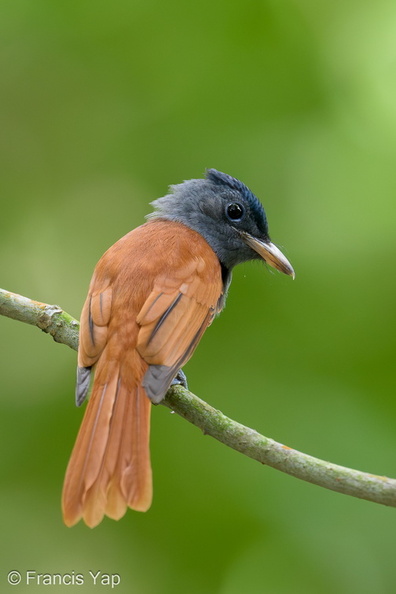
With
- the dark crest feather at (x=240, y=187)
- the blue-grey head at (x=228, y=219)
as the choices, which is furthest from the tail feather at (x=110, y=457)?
the dark crest feather at (x=240, y=187)

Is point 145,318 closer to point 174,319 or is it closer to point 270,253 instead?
point 174,319

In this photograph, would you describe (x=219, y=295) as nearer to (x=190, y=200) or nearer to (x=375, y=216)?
(x=190, y=200)

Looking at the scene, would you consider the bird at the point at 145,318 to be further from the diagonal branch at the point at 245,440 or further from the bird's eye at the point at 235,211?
the diagonal branch at the point at 245,440

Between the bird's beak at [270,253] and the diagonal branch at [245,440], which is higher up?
the bird's beak at [270,253]

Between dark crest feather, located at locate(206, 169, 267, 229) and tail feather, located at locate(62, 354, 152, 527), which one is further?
dark crest feather, located at locate(206, 169, 267, 229)

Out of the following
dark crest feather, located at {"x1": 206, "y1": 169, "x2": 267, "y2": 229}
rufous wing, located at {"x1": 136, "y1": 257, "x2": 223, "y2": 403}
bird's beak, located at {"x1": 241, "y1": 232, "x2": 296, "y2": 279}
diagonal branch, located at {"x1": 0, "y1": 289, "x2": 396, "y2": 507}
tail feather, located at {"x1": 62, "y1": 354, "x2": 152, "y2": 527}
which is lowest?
tail feather, located at {"x1": 62, "y1": 354, "x2": 152, "y2": 527}

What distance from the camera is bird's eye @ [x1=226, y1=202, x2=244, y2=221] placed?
475cm

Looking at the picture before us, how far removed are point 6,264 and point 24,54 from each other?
1.36 meters

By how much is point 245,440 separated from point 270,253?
1.61 m

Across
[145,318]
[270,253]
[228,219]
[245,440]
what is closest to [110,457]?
[245,440]

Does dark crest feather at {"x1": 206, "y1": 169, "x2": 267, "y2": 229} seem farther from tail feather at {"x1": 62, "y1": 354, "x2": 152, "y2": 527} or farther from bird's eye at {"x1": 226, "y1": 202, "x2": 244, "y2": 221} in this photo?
tail feather at {"x1": 62, "y1": 354, "x2": 152, "y2": 527}

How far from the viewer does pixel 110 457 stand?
3.22 meters

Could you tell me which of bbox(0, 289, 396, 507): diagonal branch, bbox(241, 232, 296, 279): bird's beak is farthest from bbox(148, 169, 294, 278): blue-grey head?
bbox(0, 289, 396, 507): diagonal branch

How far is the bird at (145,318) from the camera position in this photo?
3145 millimetres
